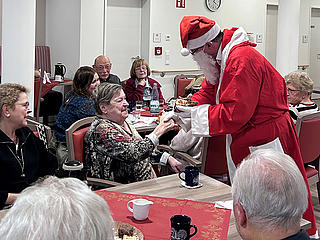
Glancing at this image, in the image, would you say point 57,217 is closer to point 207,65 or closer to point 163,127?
point 163,127

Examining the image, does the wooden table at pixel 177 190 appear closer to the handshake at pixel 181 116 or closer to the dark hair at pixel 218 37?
the handshake at pixel 181 116

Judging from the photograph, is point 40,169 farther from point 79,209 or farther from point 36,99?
point 36,99

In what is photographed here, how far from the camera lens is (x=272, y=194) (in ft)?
4.99

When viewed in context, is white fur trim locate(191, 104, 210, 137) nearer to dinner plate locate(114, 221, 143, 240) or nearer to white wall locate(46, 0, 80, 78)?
dinner plate locate(114, 221, 143, 240)

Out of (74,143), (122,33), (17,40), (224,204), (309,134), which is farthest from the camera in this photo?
(122,33)

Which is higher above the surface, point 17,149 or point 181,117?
point 181,117

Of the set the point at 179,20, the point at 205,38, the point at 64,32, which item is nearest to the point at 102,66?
the point at 64,32

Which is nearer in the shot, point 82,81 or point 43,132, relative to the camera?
point 43,132

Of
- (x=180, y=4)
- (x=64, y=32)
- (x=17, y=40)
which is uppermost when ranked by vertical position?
(x=180, y=4)

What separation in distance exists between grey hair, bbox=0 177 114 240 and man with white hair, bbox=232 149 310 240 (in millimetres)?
568

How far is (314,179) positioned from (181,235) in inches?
89.7

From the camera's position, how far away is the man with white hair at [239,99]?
9.15 feet

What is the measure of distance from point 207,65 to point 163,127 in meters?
0.47

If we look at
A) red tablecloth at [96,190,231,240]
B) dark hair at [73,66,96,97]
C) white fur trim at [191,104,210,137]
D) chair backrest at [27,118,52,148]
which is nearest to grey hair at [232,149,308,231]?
red tablecloth at [96,190,231,240]
